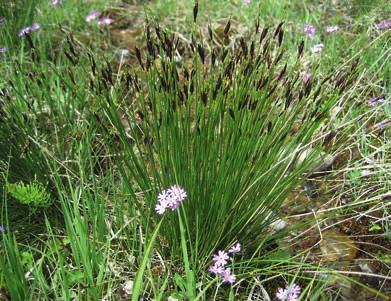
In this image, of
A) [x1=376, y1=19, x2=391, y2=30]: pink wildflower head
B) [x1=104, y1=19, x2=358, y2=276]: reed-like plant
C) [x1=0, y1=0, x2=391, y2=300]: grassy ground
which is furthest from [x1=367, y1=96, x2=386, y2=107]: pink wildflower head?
[x1=376, y1=19, x2=391, y2=30]: pink wildflower head

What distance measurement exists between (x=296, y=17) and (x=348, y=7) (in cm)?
35

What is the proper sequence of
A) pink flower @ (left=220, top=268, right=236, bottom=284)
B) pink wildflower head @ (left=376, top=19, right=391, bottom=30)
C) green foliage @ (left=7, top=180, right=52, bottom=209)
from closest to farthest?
pink flower @ (left=220, top=268, right=236, bottom=284), green foliage @ (left=7, top=180, right=52, bottom=209), pink wildflower head @ (left=376, top=19, right=391, bottom=30)

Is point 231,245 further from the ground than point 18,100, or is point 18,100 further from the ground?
point 18,100

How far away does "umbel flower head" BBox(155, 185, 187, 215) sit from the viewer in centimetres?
163

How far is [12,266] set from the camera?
1.53 m

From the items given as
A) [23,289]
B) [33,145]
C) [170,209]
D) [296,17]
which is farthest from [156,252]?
[296,17]

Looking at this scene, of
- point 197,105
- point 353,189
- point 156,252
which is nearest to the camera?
point 197,105

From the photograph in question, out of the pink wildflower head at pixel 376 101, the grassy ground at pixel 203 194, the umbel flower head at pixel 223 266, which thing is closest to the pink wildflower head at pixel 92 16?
the grassy ground at pixel 203 194

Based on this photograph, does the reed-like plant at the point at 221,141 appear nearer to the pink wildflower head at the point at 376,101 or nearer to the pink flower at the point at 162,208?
the pink flower at the point at 162,208

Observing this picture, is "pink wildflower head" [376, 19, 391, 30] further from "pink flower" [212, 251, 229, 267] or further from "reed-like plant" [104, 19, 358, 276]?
"pink flower" [212, 251, 229, 267]

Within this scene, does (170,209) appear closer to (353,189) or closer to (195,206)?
(195,206)

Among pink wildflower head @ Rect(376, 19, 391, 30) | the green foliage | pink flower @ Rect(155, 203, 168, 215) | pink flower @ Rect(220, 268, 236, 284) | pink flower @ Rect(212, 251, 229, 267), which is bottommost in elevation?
pink flower @ Rect(220, 268, 236, 284)

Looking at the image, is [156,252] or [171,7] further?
[171,7]

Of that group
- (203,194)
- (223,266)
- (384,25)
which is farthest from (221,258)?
(384,25)
